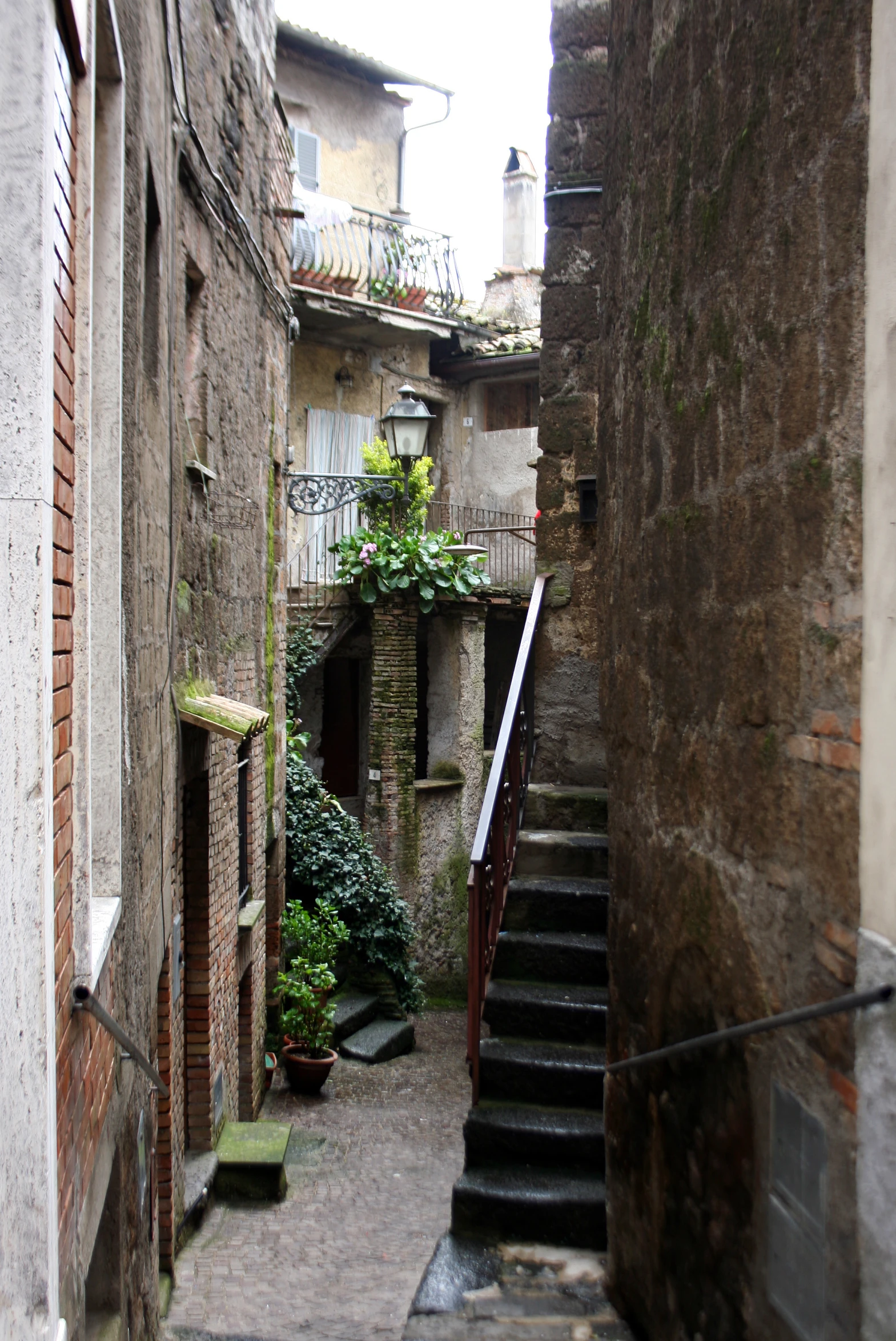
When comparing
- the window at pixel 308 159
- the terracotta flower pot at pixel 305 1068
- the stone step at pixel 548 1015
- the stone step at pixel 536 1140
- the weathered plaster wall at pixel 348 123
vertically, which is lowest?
the terracotta flower pot at pixel 305 1068

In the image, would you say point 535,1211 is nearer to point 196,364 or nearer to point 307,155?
point 196,364

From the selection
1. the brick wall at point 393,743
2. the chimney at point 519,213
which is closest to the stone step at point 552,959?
the brick wall at point 393,743

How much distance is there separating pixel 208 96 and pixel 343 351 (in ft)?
35.8

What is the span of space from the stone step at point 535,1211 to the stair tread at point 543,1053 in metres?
0.50

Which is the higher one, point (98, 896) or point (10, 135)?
point (10, 135)

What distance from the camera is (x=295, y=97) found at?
17.6 meters

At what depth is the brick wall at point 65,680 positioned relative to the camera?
2332 mm

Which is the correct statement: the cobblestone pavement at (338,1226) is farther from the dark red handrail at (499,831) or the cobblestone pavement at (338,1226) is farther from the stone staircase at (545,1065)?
the dark red handrail at (499,831)

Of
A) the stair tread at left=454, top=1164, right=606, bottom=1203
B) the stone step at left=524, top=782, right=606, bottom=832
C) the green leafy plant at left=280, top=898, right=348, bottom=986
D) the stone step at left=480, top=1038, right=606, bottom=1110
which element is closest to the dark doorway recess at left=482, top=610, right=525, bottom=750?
the green leafy plant at left=280, top=898, right=348, bottom=986

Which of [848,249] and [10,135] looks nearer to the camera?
[10,135]

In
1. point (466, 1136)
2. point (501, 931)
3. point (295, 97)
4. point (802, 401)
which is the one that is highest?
point (295, 97)

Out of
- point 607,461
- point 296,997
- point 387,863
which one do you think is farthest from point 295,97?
point 607,461

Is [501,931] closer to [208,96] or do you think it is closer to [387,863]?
[208,96]

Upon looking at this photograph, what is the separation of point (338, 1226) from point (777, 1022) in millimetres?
5630
